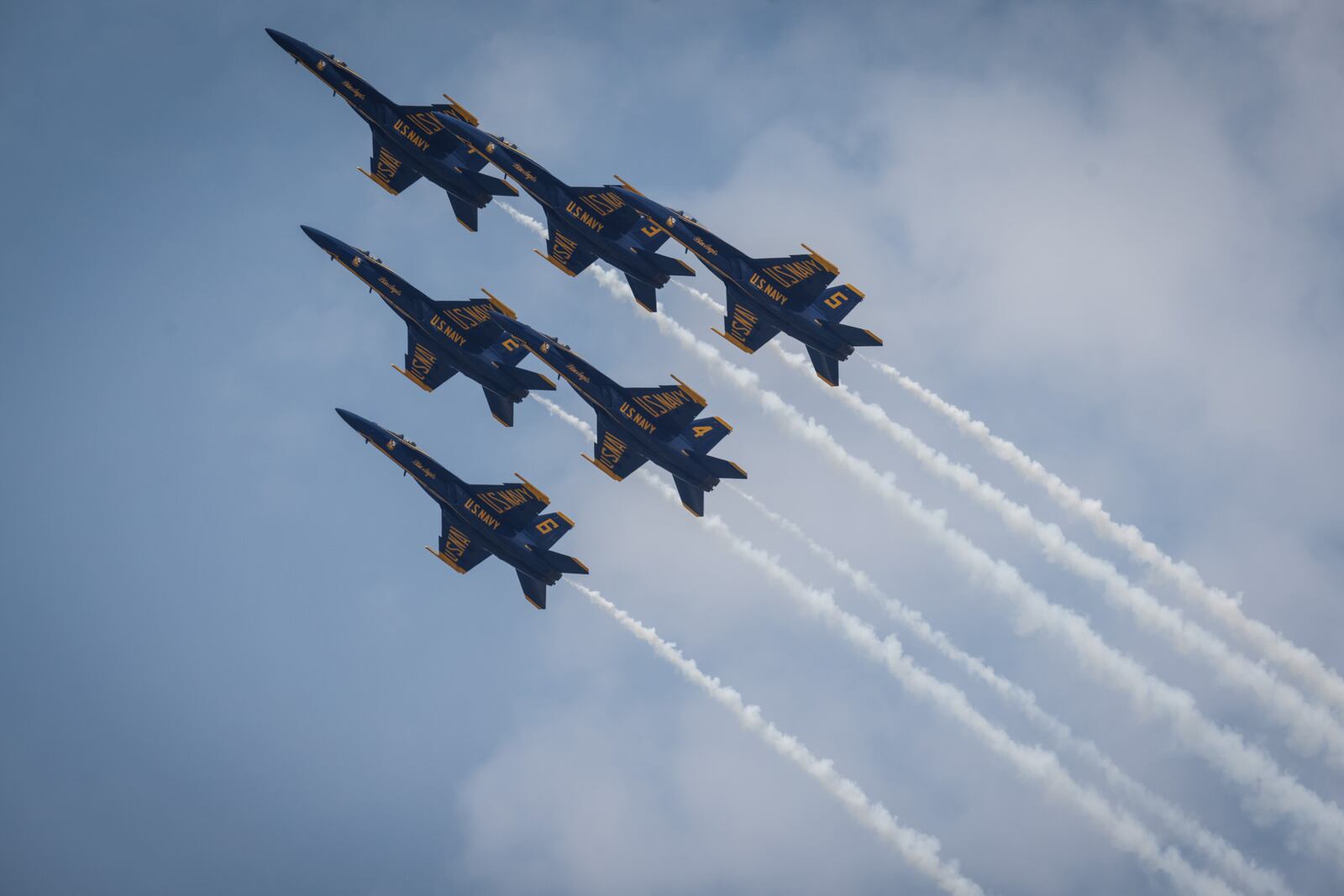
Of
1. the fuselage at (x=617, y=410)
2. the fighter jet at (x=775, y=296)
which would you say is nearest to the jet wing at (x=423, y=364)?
the fuselage at (x=617, y=410)

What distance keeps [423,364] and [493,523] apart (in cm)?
1112

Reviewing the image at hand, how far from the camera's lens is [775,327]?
94.6 metres

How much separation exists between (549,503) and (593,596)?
765 cm

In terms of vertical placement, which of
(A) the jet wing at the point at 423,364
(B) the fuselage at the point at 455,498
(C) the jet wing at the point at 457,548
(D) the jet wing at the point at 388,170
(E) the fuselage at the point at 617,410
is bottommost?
(C) the jet wing at the point at 457,548

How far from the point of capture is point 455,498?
99.8m

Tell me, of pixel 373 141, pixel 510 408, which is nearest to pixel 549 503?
pixel 510 408

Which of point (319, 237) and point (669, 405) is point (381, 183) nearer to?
point (319, 237)

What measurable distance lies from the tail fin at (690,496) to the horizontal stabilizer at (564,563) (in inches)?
293

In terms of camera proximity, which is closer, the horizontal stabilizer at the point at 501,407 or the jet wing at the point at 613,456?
the jet wing at the point at 613,456

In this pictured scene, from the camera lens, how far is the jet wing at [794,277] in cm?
9231

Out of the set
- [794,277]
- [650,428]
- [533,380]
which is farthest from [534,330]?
[794,277]

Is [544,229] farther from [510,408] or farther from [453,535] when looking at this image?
[453,535]

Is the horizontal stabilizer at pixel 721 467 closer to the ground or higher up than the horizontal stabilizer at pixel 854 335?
closer to the ground

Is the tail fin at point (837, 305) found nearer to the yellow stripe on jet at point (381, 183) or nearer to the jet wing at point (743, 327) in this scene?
the jet wing at point (743, 327)
